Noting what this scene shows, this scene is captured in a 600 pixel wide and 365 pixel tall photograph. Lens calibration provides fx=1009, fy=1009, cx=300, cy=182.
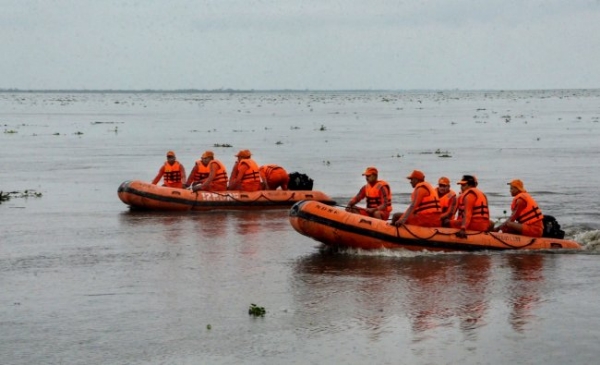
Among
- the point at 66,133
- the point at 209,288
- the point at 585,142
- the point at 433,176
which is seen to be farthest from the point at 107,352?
the point at 66,133

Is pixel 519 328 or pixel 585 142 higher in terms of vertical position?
pixel 585 142

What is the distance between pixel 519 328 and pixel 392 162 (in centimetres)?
2644

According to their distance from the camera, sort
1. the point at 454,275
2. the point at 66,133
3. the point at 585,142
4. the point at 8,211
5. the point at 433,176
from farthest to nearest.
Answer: the point at 66,133 → the point at 585,142 → the point at 433,176 → the point at 8,211 → the point at 454,275

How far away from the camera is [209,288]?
1608cm

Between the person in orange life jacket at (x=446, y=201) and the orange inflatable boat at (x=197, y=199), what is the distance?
6013 mm

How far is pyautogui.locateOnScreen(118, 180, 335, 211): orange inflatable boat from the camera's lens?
25516 mm

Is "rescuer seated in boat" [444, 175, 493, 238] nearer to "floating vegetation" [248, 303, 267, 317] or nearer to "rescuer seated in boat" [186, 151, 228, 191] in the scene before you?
"floating vegetation" [248, 303, 267, 317]

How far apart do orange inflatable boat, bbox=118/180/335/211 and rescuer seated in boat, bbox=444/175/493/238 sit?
276 inches

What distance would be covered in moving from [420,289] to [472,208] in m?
3.80

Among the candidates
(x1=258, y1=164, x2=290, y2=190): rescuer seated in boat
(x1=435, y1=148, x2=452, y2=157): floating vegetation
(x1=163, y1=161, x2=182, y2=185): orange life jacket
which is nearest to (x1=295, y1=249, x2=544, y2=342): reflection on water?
(x1=258, y1=164, x2=290, y2=190): rescuer seated in boat

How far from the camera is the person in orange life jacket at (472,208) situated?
19.1 m

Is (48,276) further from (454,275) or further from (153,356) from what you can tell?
(454,275)

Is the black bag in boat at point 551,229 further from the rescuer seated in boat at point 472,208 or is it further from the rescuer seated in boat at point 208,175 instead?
the rescuer seated in boat at point 208,175

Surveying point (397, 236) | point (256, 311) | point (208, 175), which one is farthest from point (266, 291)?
point (208, 175)
